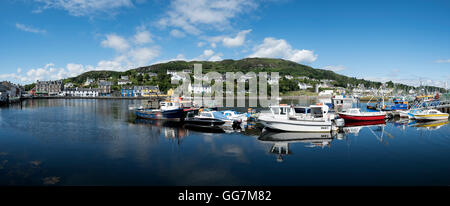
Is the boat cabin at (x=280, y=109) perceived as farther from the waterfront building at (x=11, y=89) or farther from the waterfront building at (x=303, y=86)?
the waterfront building at (x=303, y=86)

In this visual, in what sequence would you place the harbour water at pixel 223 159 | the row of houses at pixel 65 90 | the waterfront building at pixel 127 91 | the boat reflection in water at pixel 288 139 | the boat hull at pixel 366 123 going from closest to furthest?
the harbour water at pixel 223 159
the boat reflection in water at pixel 288 139
the boat hull at pixel 366 123
the waterfront building at pixel 127 91
the row of houses at pixel 65 90

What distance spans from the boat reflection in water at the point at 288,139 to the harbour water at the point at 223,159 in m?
0.07

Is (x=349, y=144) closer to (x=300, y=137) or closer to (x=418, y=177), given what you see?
(x=300, y=137)

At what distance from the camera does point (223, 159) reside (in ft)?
44.8

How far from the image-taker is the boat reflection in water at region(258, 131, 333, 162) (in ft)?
51.7

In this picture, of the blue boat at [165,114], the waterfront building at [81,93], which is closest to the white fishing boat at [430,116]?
the blue boat at [165,114]

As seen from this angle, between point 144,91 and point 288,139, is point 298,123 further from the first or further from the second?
point 144,91

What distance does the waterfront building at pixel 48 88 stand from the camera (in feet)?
413

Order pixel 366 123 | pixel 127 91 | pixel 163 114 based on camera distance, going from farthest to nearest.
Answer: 1. pixel 127 91
2. pixel 163 114
3. pixel 366 123

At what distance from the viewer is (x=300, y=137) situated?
1958 cm

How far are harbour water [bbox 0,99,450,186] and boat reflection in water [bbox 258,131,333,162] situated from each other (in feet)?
0.24

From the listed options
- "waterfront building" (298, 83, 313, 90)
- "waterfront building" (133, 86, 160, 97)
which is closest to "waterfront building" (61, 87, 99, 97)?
"waterfront building" (133, 86, 160, 97)

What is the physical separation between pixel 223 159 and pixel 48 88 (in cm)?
14743

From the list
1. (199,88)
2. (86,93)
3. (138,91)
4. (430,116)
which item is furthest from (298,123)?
(86,93)
